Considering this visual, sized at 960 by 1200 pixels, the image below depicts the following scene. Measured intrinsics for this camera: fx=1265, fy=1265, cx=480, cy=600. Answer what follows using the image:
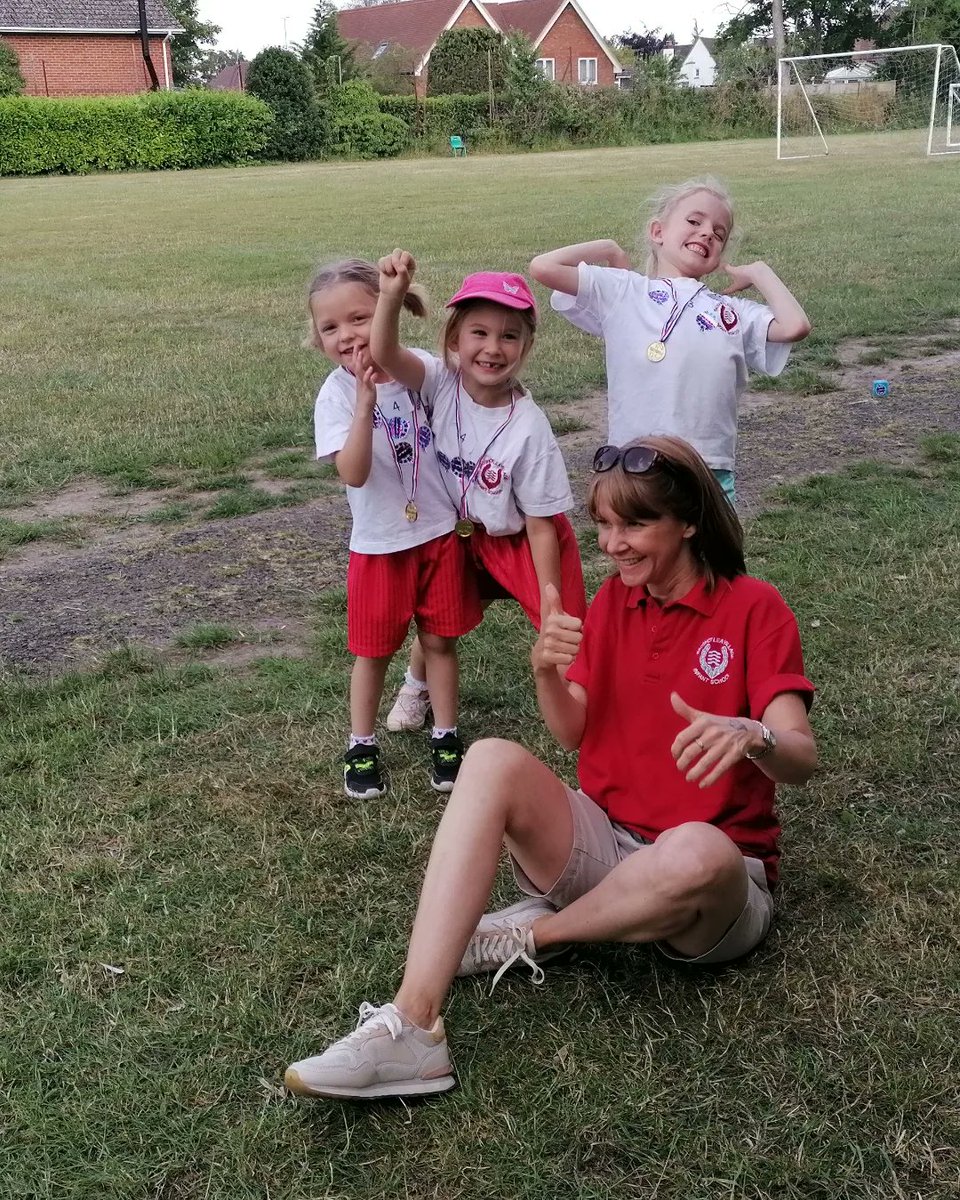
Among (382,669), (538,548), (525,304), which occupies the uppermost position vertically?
(525,304)

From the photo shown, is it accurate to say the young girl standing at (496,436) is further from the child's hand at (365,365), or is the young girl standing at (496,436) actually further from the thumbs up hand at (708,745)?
the thumbs up hand at (708,745)

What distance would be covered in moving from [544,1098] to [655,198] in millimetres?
2588

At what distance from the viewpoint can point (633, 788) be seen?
259 cm

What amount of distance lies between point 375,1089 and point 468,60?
44111 millimetres

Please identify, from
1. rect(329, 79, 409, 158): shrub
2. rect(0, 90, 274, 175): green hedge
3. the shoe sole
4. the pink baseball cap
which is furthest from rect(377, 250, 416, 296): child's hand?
rect(329, 79, 409, 158): shrub

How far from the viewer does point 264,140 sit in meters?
34.3

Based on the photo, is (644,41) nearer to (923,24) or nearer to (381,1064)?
(923,24)

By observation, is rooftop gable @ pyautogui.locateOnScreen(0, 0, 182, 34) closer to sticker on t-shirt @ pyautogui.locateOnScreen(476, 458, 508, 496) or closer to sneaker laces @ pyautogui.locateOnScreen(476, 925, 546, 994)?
sticker on t-shirt @ pyautogui.locateOnScreen(476, 458, 508, 496)

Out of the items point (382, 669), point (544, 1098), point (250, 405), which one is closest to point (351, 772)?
point (382, 669)

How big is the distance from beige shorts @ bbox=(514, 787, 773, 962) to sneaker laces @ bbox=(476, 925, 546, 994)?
0.35 feet

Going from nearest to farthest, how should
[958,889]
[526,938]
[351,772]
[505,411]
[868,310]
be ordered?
[526,938] → [958,889] → [505,411] → [351,772] → [868,310]

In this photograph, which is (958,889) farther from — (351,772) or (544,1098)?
(351,772)

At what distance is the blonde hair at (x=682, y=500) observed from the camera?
2396 millimetres

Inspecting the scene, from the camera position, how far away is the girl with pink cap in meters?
2.99
